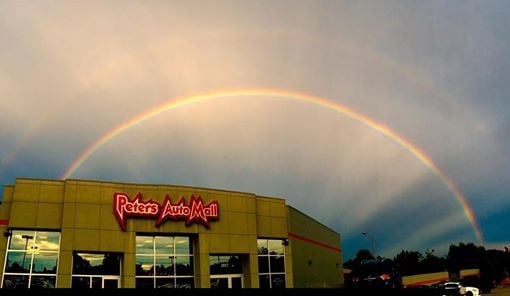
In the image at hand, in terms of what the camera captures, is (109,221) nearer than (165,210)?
Yes

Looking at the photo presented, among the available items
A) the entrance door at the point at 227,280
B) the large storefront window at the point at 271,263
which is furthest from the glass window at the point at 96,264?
the large storefront window at the point at 271,263

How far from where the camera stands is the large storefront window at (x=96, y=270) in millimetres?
29094

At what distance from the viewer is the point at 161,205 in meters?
32.3

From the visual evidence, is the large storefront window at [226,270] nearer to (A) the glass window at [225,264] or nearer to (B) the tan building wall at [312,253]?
(A) the glass window at [225,264]

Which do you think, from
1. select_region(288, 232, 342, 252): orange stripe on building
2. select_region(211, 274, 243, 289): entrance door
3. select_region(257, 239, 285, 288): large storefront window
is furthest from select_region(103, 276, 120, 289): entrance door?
select_region(288, 232, 342, 252): orange stripe on building

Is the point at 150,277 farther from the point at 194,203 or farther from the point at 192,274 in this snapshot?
the point at 194,203

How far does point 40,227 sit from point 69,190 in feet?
8.72

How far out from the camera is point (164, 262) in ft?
106

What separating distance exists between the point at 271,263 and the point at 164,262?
8556mm

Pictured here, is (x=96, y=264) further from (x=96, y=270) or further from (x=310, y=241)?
(x=310, y=241)

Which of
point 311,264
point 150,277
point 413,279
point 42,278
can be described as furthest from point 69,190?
point 413,279

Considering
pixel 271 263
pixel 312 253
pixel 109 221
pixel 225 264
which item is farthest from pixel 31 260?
pixel 312 253

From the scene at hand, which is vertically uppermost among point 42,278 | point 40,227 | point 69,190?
point 69,190

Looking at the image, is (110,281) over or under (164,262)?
under
